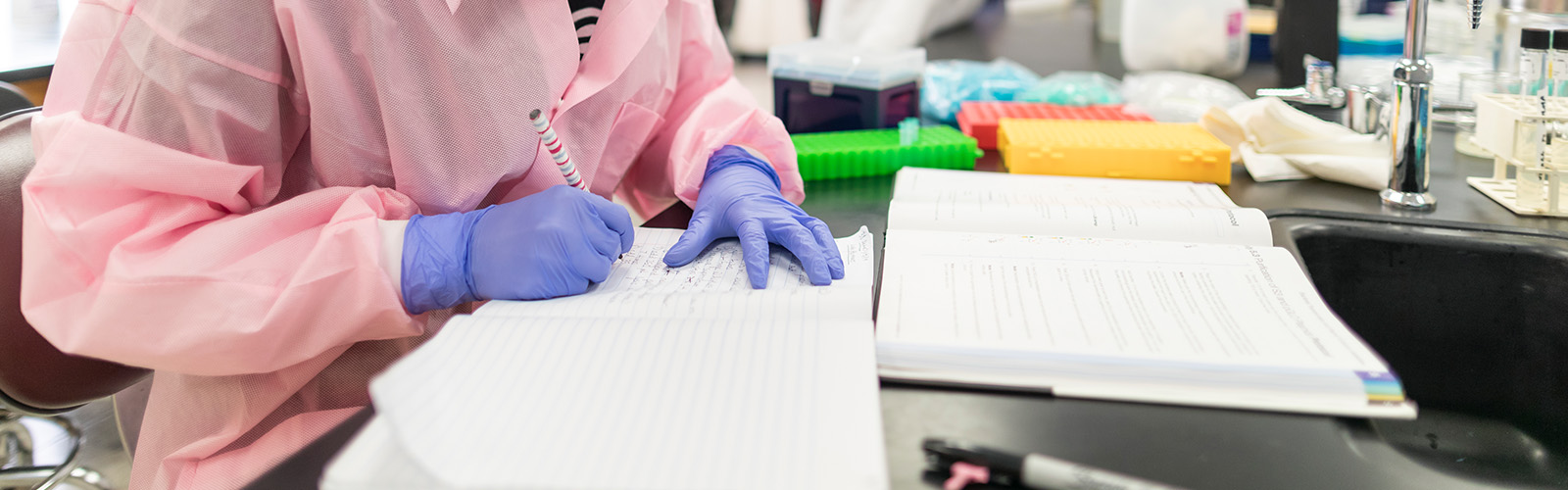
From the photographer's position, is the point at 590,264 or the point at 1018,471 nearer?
the point at 1018,471

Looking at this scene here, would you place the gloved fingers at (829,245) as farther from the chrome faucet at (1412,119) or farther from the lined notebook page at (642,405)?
the chrome faucet at (1412,119)

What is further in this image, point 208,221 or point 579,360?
point 208,221

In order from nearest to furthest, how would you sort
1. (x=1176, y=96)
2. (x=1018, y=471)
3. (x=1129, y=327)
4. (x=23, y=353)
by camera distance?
(x=1018, y=471) → (x=1129, y=327) → (x=23, y=353) → (x=1176, y=96)

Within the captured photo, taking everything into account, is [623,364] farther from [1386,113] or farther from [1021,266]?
[1386,113]

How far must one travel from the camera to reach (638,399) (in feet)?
1.89

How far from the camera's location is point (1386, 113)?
1.18 m

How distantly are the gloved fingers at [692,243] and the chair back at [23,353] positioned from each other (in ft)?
2.08

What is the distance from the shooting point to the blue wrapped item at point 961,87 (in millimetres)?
1637

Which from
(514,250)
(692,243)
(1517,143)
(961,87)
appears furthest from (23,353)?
(1517,143)

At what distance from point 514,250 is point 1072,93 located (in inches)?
45.8

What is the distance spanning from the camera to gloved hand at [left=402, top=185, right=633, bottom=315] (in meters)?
0.79

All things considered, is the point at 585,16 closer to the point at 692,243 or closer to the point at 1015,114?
the point at 692,243

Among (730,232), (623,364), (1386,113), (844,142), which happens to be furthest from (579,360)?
(1386,113)

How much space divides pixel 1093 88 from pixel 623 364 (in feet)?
4.29
